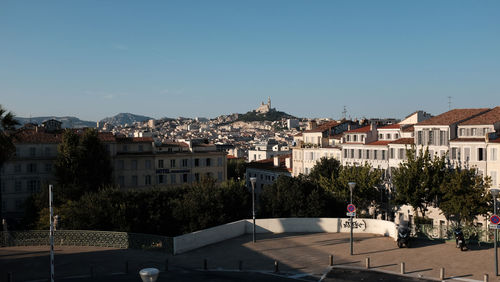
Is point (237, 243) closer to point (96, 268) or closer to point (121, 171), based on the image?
point (96, 268)

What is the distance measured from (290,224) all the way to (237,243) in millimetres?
5171

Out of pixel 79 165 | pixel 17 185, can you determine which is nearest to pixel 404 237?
pixel 79 165

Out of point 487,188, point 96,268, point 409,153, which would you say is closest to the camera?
point 96,268

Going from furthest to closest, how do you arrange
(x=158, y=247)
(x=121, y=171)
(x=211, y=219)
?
1. (x=121, y=171)
2. (x=211, y=219)
3. (x=158, y=247)

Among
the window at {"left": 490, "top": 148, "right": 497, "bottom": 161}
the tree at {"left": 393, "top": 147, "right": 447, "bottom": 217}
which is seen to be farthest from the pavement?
the window at {"left": 490, "top": 148, "right": 497, "bottom": 161}

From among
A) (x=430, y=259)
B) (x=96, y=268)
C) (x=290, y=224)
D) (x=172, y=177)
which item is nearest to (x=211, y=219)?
(x=290, y=224)

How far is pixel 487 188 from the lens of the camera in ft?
153

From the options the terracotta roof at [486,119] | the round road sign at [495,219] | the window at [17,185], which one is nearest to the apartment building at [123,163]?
the window at [17,185]

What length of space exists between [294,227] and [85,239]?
15153 millimetres

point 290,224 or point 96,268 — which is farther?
point 290,224

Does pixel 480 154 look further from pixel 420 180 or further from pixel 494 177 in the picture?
pixel 420 180

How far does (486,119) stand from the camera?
51.5 metres

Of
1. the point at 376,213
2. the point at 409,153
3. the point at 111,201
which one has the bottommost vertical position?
the point at 376,213

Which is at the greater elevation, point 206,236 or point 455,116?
point 455,116
